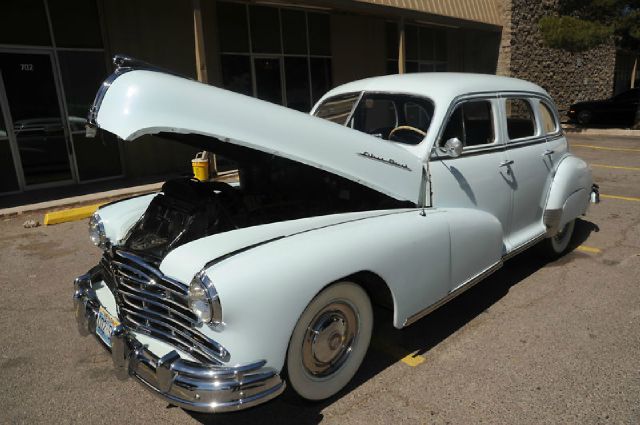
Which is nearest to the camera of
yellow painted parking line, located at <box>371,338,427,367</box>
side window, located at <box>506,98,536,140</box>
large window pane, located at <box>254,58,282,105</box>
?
yellow painted parking line, located at <box>371,338,427,367</box>

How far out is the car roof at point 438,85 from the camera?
358 cm

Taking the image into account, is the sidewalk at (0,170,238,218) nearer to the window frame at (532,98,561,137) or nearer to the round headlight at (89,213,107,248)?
the round headlight at (89,213,107,248)

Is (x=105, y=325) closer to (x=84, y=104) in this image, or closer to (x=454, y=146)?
(x=454, y=146)

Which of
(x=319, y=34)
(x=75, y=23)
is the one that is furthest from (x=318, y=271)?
(x=319, y=34)

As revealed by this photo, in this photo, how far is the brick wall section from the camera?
1735cm

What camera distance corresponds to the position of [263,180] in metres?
3.69

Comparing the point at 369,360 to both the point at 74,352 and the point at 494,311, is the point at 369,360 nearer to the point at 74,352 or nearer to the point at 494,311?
the point at 494,311

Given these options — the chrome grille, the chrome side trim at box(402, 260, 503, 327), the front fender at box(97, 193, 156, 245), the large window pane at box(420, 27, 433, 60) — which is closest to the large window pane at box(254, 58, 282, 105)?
the large window pane at box(420, 27, 433, 60)

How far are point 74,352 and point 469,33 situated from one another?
18.4 metres

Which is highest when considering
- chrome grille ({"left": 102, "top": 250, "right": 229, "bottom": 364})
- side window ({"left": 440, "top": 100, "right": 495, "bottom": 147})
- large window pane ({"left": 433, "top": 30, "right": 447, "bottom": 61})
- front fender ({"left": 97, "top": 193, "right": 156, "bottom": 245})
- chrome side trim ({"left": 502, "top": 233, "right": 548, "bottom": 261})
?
large window pane ({"left": 433, "top": 30, "right": 447, "bottom": 61})

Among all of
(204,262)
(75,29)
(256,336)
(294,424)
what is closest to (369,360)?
(294,424)

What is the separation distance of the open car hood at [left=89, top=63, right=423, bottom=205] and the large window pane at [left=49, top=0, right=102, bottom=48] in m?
7.38

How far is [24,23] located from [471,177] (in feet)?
27.8

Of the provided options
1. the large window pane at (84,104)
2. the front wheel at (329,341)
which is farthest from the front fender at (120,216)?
the large window pane at (84,104)
